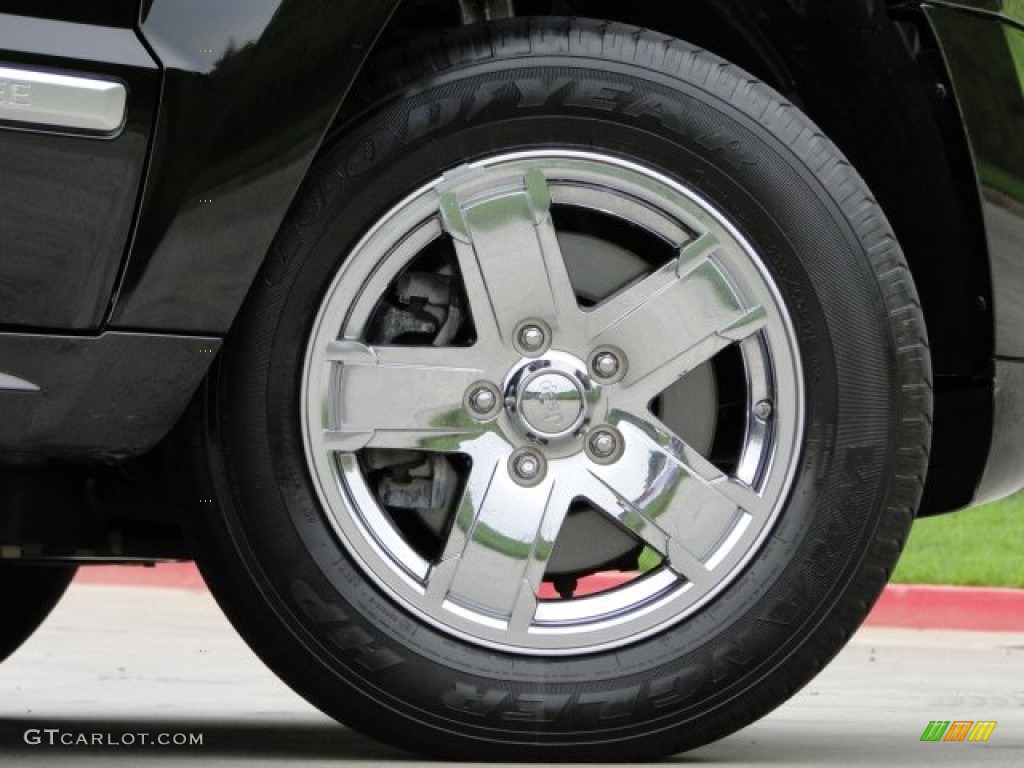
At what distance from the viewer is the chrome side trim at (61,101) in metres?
2.42

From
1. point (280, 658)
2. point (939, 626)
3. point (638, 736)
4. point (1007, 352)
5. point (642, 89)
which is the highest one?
point (939, 626)

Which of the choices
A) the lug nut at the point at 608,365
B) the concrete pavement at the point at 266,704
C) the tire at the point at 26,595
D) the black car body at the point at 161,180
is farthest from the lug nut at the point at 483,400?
the tire at the point at 26,595

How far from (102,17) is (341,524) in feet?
2.43

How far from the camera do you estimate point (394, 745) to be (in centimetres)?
272

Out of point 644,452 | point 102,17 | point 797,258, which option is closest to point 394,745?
point 644,452

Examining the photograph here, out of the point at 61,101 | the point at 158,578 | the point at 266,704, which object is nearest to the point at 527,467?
the point at 61,101

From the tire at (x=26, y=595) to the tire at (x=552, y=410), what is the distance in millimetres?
1459

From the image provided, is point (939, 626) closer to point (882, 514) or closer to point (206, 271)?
point (882, 514)

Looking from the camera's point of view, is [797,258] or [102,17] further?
[797,258]

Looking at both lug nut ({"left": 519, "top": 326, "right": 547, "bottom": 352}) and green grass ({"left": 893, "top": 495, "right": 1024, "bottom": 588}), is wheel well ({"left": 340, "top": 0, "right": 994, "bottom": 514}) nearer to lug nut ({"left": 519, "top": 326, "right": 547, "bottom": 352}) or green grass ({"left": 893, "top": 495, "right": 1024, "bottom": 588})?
lug nut ({"left": 519, "top": 326, "right": 547, "bottom": 352})

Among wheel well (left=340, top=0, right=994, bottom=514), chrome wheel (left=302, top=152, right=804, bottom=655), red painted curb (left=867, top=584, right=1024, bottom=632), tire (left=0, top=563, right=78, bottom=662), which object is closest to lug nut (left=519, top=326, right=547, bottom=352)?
chrome wheel (left=302, top=152, right=804, bottom=655)

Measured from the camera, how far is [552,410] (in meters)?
2.68

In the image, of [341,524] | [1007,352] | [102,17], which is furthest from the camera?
[1007,352]

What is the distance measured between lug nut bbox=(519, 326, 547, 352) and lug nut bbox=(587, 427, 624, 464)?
14cm
